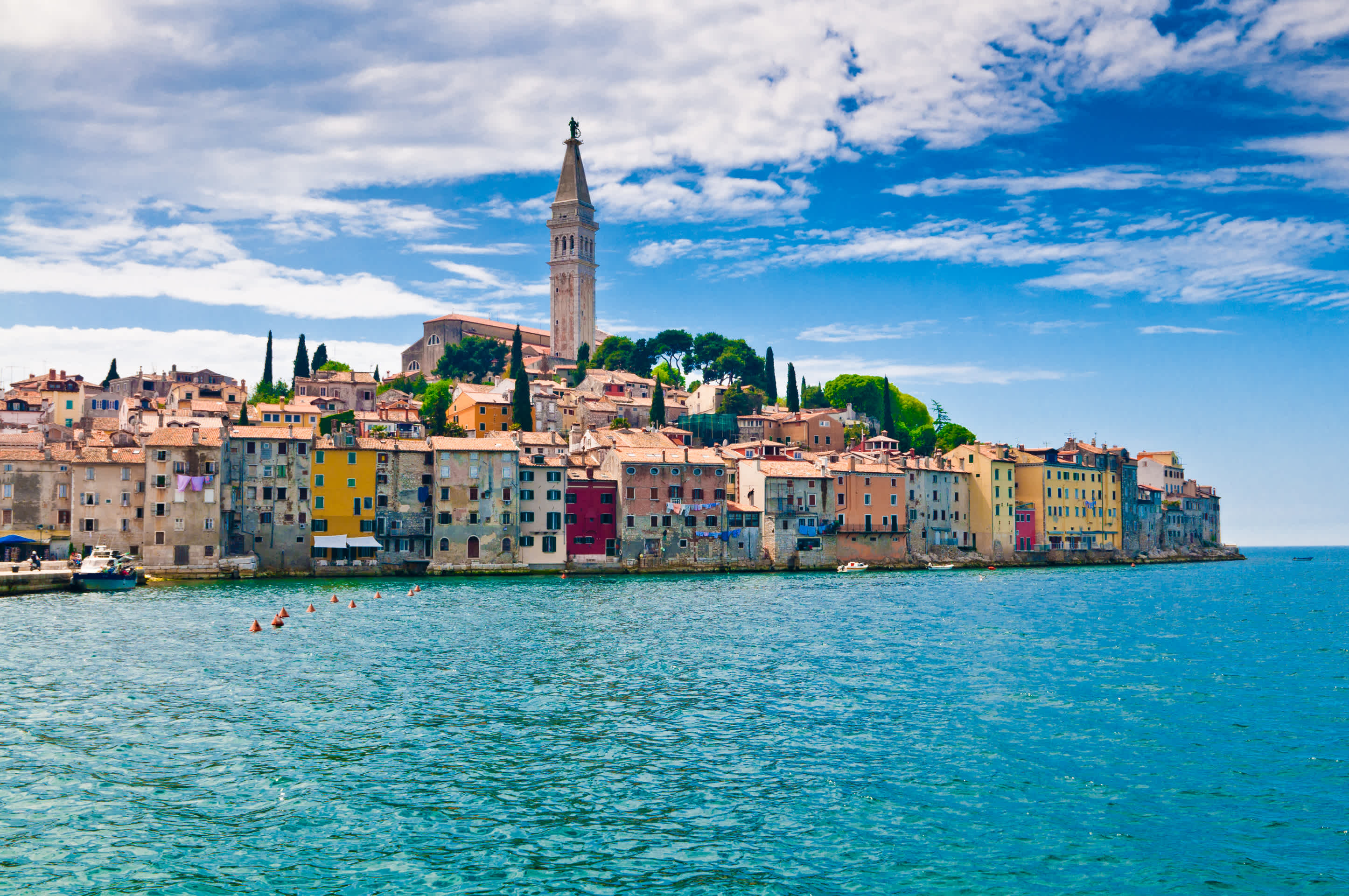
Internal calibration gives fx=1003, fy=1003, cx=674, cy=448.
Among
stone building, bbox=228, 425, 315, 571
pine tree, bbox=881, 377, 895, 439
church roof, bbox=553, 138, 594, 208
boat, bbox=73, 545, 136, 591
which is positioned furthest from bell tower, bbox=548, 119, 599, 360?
boat, bbox=73, 545, 136, 591

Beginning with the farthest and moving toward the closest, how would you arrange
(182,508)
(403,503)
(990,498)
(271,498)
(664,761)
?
(990,498) → (403,503) → (271,498) → (182,508) → (664,761)

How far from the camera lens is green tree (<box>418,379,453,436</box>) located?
91.3m

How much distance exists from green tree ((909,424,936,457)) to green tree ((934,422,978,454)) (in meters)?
0.57

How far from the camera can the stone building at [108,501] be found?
60188mm

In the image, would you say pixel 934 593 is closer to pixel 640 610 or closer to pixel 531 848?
pixel 640 610

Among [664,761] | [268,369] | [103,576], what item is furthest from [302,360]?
[664,761]

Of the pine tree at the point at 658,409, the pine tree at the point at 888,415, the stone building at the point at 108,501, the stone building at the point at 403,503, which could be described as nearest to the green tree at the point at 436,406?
the stone building at the point at 403,503

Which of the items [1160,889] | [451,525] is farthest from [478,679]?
[451,525]

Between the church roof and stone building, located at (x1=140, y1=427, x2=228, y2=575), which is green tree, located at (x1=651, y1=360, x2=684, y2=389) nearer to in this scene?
the church roof

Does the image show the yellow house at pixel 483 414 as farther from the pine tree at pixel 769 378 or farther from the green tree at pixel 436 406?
the pine tree at pixel 769 378

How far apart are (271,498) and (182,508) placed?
5.33 metres

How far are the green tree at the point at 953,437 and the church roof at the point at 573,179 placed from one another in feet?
195

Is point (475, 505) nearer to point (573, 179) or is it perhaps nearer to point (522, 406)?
point (522, 406)

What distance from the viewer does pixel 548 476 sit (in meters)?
70.4
